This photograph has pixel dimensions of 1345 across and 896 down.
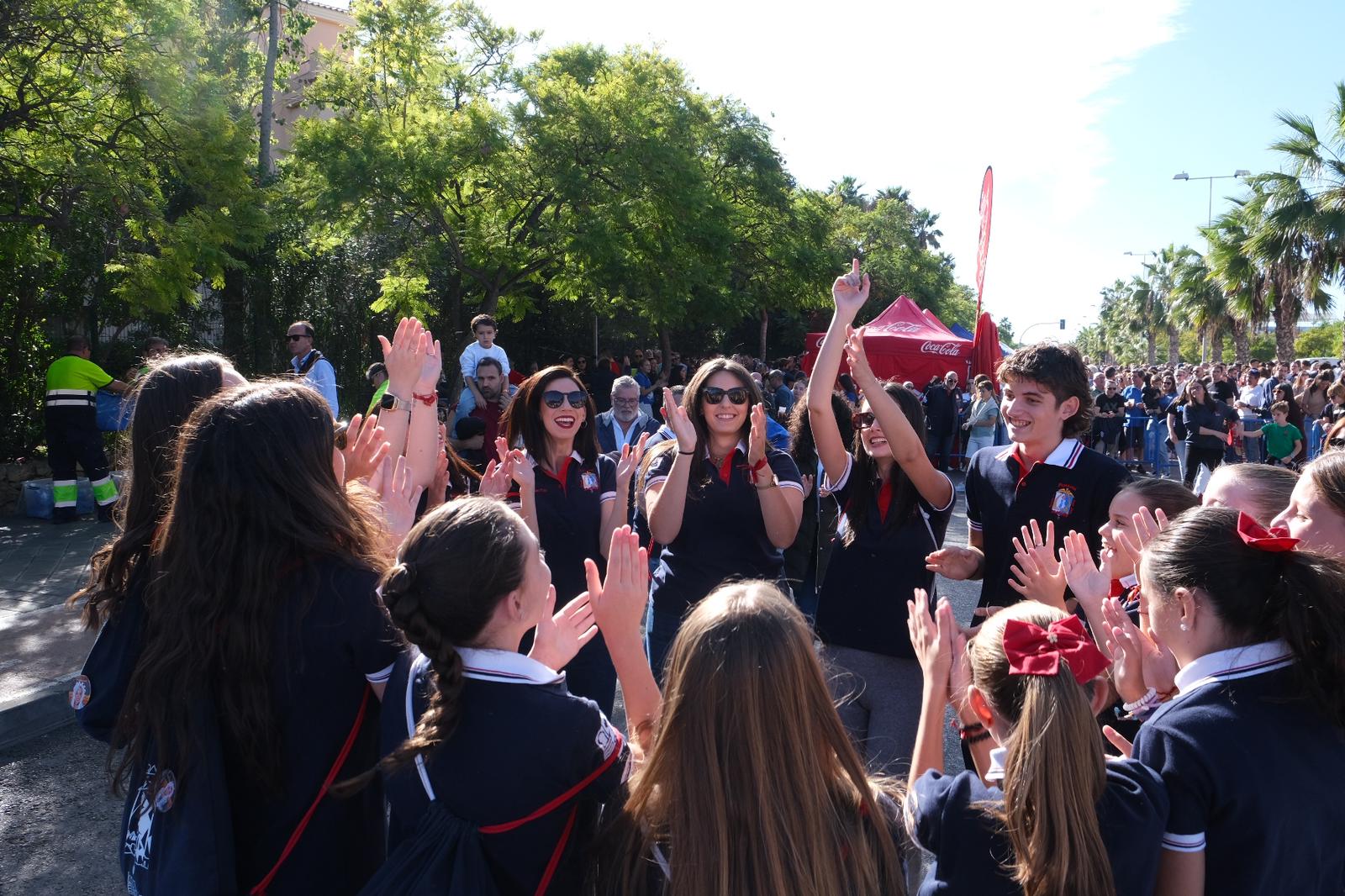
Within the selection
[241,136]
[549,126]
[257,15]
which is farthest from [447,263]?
[257,15]

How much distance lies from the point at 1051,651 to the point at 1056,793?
0.81 ft

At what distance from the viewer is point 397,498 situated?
8.71 ft

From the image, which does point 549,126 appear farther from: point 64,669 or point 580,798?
point 580,798

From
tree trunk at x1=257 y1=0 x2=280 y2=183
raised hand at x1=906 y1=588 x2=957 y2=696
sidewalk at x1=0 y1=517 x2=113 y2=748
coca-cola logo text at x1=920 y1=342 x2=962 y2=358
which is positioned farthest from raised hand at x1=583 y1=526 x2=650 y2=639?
coca-cola logo text at x1=920 y1=342 x2=962 y2=358

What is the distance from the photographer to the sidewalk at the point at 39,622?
4867 millimetres

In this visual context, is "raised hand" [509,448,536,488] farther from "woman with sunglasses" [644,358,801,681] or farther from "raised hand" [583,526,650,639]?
"raised hand" [583,526,650,639]

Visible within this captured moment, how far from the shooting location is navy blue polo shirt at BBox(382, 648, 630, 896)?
1726 millimetres

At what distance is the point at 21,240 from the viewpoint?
391 inches

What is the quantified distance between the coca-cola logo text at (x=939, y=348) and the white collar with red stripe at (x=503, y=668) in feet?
65.8

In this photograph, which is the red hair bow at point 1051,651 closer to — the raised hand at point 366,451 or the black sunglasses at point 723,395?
the raised hand at point 366,451

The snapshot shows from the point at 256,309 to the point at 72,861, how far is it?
1339 centimetres

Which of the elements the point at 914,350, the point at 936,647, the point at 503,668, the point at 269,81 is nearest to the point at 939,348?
the point at 914,350

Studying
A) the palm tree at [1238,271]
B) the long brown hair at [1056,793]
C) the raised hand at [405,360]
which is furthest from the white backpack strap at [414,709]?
the palm tree at [1238,271]

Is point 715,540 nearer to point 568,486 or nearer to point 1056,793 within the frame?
point 568,486
